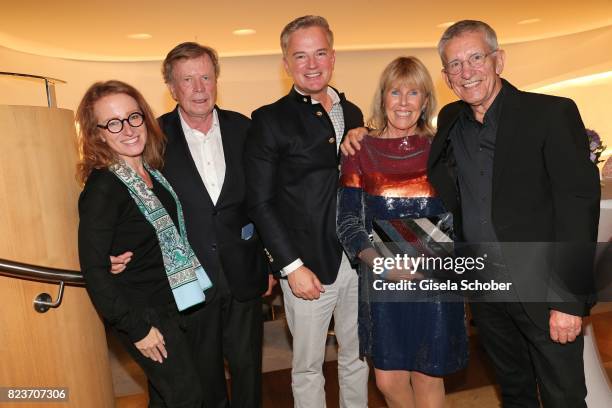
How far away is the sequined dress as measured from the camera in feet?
7.64

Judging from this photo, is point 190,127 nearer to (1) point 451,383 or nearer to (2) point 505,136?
(2) point 505,136

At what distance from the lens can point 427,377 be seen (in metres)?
2.42

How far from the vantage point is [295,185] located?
253cm

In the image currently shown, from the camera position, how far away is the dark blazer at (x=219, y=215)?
2.53 m

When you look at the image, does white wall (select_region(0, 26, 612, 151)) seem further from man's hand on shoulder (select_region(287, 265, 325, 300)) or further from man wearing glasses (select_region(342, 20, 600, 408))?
man wearing glasses (select_region(342, 20, 600, 408))

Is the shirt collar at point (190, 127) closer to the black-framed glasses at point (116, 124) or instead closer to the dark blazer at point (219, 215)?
the dark blazer at point (219, 215)

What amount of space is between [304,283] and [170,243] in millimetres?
631

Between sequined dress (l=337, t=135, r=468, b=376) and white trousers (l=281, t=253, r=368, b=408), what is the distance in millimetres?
211

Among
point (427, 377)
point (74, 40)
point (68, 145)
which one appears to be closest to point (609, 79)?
point (74, 40)

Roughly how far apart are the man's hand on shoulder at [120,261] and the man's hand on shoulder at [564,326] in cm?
164

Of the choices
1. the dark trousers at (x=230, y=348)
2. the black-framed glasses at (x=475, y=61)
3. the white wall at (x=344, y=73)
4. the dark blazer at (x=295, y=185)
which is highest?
the white wall at (x=344, y=73)

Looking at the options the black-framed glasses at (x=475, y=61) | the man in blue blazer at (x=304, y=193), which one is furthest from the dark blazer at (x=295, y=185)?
the black-framed glasses at (x=475, y=61)

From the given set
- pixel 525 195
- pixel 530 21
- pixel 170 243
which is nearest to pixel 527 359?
pixel 525 195

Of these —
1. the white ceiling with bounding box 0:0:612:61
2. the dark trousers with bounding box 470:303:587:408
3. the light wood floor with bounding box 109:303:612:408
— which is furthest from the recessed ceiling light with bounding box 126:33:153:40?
the dark trousers with bounding box 470:303:587:408
